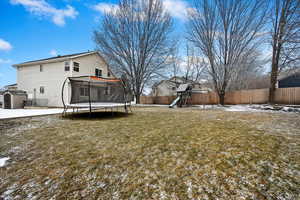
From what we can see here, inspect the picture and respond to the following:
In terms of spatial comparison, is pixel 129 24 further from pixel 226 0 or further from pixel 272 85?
pixel 272 85

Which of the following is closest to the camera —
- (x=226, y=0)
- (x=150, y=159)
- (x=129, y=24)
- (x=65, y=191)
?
(x=65, y=191)

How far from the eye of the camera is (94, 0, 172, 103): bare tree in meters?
11.4

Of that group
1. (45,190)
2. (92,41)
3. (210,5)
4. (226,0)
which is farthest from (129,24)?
(45,190)

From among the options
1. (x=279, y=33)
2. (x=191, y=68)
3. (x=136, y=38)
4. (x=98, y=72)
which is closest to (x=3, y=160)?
(x=279, y=33)

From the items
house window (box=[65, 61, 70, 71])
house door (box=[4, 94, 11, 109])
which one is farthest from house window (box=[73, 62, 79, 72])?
house door (box=[4, 94, 11, 109])

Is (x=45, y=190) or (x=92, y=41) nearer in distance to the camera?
(x=45, y=190)

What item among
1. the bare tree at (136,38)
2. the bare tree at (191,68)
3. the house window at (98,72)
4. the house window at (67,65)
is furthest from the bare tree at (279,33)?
the house window at (67,65)

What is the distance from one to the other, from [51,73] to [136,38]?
8754 millimetres

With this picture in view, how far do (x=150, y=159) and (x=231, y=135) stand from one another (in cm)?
167

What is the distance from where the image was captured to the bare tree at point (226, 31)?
7938mm

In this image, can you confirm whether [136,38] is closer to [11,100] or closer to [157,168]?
[11,100]

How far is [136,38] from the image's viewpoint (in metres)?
11.8

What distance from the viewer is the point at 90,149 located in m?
1.90

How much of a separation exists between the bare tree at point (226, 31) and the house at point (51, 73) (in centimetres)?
1017
